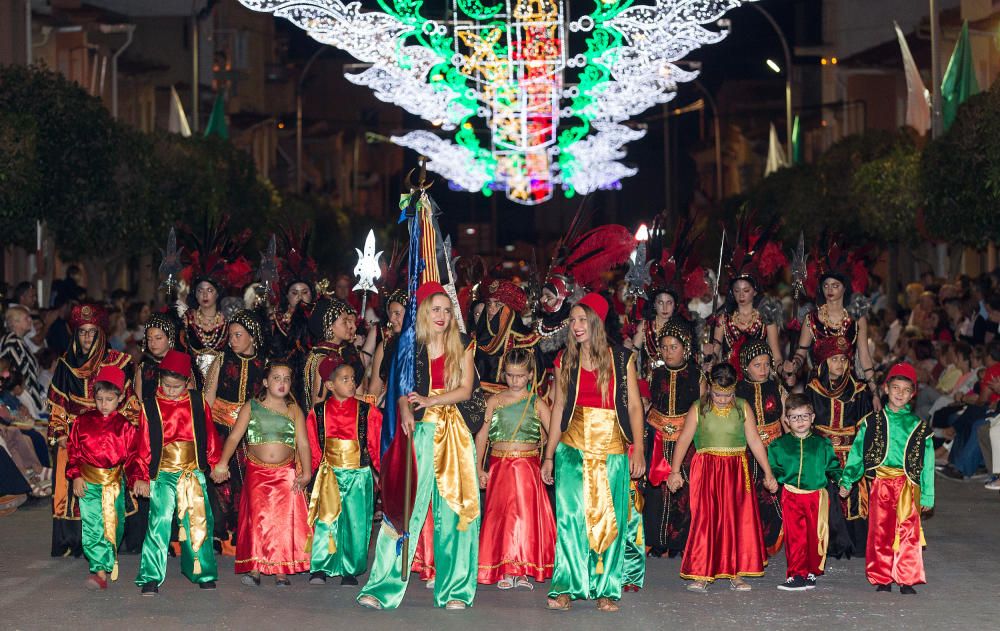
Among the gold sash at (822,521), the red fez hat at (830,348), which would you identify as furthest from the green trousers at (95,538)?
the red fez hat at (830,348)

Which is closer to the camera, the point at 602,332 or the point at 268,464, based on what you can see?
the point at 602,332

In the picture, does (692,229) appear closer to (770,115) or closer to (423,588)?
(423,588)

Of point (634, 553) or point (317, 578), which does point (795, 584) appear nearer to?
point (634, 553)

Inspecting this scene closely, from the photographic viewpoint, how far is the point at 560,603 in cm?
908

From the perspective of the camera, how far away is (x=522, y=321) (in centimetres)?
1223

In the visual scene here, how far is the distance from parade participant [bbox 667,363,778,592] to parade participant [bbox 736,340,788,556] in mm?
1260

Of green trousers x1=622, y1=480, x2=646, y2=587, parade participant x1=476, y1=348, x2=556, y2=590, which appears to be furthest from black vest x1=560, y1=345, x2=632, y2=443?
green trousers x1=622, y1=480, x2=646, y2=587

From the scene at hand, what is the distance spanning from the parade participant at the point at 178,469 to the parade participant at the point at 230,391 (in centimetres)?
116

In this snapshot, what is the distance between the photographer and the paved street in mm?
8672

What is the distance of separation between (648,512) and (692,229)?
2534mm

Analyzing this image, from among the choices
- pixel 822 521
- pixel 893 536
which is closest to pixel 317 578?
pixel 822 521

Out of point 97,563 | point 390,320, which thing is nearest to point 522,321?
point 390,320

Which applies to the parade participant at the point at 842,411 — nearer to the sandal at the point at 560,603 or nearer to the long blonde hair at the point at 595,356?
the long blonde hair at the point at 595,356

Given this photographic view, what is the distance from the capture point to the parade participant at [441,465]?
29.8ft
